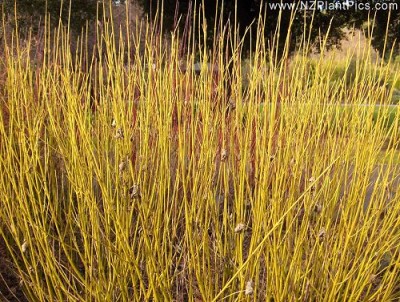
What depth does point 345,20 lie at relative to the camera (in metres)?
8.17

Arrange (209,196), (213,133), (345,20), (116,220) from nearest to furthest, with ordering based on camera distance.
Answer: (116,220), (209,196), (213,133), (345,20)

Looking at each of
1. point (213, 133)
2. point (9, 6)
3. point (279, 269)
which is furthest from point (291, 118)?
point (9, 6)

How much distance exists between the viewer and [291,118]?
75.3 inches

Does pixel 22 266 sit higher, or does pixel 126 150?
pixel 126 150

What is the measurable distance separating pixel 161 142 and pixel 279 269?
0.53 meters

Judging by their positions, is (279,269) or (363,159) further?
(363,159)

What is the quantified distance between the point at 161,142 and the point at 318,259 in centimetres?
68

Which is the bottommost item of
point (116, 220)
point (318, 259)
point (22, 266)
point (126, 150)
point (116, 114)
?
point (22, 266)

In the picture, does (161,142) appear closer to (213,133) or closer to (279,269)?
(213,133)

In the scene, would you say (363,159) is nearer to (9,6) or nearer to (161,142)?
(161,142)

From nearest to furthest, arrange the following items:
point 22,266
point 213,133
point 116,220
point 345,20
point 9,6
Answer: point 116,220, point 213,133, point 22,266, point 345,20, point 9,6

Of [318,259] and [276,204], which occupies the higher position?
[276,204]

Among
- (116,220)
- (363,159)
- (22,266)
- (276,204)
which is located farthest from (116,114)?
(22,266)

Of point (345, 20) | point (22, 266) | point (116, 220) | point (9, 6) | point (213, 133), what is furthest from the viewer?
point (9, 6)
